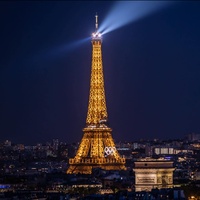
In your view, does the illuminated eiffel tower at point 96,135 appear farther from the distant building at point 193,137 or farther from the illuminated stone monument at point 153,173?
the distant building at point 193,137

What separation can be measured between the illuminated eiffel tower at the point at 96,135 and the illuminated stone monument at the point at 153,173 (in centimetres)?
188

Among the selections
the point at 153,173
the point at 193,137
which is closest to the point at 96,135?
the point at 153,173

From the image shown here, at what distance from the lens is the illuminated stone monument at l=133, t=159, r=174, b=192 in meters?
69.8

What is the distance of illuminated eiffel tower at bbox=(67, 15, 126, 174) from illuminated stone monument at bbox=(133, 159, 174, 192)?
6.17ft

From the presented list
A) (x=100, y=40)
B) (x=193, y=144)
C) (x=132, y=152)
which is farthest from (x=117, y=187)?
A: (x=193, y=144)

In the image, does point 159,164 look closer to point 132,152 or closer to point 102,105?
point 102,105

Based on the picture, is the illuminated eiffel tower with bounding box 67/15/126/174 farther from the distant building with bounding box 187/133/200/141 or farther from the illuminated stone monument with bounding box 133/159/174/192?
the distant building with bounding box 187/133/200/141

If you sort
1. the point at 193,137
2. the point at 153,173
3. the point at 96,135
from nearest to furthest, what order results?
the point at 153,173 → the point at 96,135 → the point at 193,137

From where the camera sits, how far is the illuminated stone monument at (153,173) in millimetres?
69812

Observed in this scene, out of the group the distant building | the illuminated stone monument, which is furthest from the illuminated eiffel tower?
the distant building

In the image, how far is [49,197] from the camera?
51.0 m

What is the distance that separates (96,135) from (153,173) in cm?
389

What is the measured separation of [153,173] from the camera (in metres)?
71.3

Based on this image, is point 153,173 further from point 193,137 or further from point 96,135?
point 193,137
